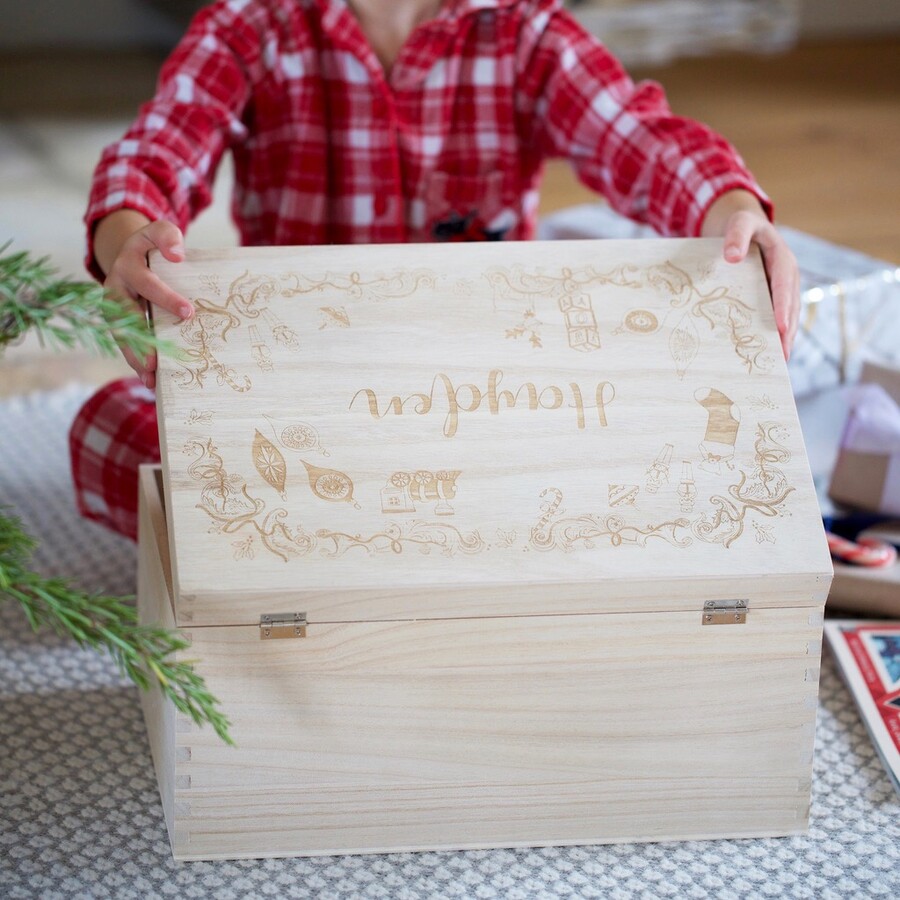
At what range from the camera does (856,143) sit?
8.77ft

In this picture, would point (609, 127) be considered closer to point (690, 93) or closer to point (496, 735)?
point (496, 735)

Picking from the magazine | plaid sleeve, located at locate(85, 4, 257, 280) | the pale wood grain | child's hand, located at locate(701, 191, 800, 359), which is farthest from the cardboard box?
plaid sleeve, located at locate(85, 4, 257, 280)

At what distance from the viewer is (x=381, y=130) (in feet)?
4.45

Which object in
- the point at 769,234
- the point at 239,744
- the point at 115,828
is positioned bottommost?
the point at 115,828

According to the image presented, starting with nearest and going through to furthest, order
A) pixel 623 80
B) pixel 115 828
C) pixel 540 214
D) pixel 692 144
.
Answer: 1. pixel 115 828
2. pixel 692 144
3. pixel 623 80
4. pixel 540 214

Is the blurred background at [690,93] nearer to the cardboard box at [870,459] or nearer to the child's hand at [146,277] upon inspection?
the cardboard box at [870,459]

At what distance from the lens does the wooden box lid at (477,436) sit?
878 mm

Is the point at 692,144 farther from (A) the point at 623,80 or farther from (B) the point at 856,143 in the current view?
(B) the point at 856,143

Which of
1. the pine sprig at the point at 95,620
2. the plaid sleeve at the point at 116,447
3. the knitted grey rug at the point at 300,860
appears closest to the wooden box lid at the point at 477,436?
the pine sprig at the point at 95,620

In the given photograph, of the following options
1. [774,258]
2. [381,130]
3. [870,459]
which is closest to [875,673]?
[870,459]

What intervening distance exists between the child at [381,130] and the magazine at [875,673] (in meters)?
0.43

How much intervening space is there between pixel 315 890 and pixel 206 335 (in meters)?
0.43

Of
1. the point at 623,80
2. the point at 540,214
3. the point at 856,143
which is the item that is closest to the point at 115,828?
the point at 623,80

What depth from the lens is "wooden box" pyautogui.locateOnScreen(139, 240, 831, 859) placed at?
88cm
